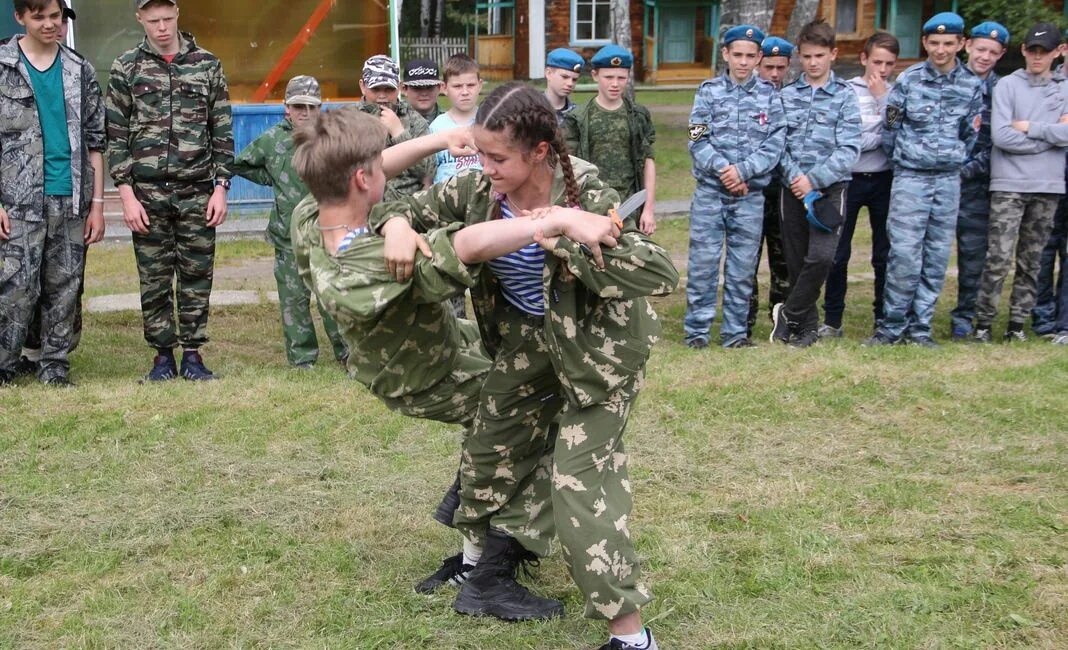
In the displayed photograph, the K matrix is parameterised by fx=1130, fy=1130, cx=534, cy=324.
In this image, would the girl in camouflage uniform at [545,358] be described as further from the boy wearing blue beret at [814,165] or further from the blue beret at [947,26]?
the blue beret at [947,26]

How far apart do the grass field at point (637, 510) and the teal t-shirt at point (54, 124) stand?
49.0 inches

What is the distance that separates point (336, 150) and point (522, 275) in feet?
2.35

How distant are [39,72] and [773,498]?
495 centimetres

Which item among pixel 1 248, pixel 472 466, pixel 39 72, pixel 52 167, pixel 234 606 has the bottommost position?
pixel 234 606

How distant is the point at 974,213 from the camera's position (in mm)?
8391

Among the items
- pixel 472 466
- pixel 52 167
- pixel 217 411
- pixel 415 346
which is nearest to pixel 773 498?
pixel 472 466

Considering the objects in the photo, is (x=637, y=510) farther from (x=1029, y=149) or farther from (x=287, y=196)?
(x=1029, y=149)

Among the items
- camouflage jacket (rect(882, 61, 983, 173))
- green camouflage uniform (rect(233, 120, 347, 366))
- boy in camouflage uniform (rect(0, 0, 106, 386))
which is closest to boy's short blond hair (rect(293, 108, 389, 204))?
green camouflage uniform (rect(233, 120, 347, 366))

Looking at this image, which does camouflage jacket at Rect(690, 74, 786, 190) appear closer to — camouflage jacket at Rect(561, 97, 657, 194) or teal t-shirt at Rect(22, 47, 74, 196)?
camouflage jacket at Rect(561, 97, 657, 194)

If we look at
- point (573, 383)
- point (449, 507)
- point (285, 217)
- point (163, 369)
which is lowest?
point (163, 369)

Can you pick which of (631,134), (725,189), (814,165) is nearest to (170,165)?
(631,134)

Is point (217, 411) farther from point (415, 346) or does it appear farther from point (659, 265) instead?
point (659, 265)

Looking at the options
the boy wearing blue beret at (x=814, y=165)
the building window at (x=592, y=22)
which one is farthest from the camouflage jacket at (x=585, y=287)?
the building window at (x=592, y=22)

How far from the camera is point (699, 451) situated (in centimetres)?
568
